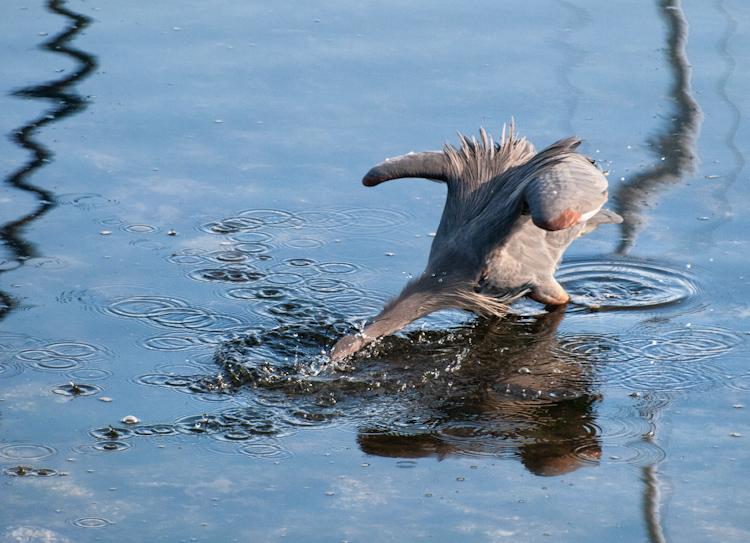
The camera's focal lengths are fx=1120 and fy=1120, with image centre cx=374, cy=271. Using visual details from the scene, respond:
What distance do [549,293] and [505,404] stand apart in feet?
4.59

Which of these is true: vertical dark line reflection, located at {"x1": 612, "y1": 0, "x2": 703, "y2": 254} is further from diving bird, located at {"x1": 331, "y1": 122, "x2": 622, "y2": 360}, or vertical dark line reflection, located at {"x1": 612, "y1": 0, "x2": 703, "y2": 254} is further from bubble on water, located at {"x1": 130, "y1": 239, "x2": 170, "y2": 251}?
bubble on water, located at {"x1": 130, "y1": 239, "x2": 170, "y2": 251}

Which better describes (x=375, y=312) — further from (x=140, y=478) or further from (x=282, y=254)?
(x=140, y=478)

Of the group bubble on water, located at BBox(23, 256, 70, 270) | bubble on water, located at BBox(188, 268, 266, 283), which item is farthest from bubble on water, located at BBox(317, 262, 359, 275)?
bubble on water, located at BBox(23, 256, 70, 270)

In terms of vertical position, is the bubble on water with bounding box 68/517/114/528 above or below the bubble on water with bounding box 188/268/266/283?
below

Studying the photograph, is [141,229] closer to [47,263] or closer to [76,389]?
[47,263]

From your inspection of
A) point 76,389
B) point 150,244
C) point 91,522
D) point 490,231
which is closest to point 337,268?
point 490,231

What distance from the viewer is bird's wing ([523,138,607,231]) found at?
21.2 feet

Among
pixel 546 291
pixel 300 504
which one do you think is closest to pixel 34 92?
pixel 546 291

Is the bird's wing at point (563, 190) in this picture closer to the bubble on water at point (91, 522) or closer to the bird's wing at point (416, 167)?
the bird's wing at point (416, 167)

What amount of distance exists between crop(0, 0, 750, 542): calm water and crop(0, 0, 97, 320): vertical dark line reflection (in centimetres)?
4

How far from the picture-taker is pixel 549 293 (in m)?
7.61

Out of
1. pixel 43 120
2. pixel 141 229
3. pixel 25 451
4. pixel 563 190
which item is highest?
pixel 563 190

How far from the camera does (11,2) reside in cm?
1405

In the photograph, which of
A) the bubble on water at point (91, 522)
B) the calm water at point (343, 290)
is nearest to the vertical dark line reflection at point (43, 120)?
the calm water at point (343, 290)
